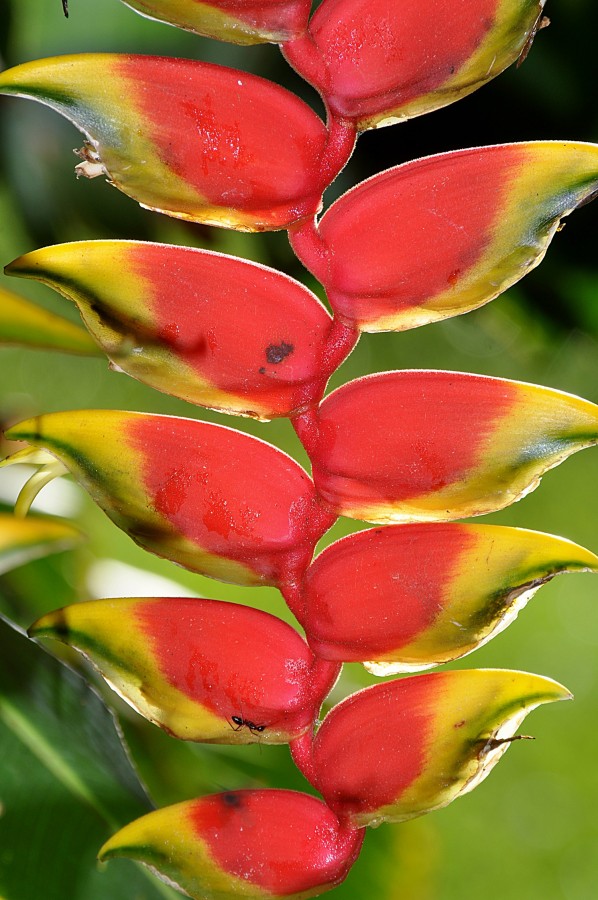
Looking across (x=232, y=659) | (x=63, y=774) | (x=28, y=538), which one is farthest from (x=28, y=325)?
(x=232, y=659)

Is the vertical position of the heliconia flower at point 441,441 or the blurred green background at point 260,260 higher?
the heliconia flower at point 441,441

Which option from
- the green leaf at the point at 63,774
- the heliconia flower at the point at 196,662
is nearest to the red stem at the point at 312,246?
the heliconia flower at the point at 196,662

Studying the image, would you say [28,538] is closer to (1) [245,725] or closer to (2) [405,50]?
(1) [245,725]

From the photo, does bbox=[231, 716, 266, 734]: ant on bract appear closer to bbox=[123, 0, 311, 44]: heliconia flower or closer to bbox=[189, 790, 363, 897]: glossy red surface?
bbox=[189, 790, 363, 897]: glossy red surface

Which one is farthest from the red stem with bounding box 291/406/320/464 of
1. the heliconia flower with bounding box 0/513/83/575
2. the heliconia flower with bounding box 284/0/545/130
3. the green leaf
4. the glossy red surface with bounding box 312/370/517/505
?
the heliconia flower with bounding box 0/513/83/575

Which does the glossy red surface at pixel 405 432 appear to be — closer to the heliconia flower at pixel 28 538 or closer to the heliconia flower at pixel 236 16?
the heliconia flower at pixel 236 16
